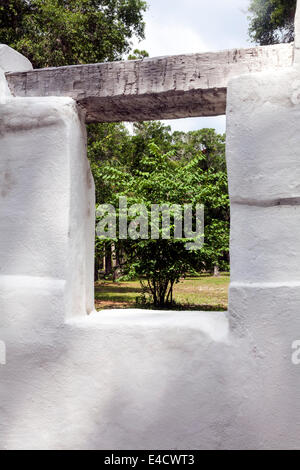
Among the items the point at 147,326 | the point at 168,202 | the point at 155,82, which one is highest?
the point at 155,82

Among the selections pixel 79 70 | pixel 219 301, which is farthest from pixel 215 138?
pixel 79 70

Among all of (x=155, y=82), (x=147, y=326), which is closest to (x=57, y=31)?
(x=155, y=82)

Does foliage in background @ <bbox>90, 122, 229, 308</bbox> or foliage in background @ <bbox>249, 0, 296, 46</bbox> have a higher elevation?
foliage in background @ <bbox>249, 0, 296, 46</bbox>

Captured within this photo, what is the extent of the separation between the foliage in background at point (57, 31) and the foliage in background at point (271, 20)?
4485mm

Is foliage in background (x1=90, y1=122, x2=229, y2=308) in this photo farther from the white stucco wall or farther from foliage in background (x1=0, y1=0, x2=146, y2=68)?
the white stucco wall

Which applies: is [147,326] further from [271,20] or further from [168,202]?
[271,20]

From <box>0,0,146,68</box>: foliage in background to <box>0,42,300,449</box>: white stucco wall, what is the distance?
6.49 meters

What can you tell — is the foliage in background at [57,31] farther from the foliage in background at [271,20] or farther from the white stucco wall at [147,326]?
the white stucco wall at [147,326]

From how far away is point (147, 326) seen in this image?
1.94 meters

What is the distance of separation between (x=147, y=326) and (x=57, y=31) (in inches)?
302

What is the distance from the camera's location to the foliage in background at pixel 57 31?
775cm

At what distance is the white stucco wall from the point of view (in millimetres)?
1827

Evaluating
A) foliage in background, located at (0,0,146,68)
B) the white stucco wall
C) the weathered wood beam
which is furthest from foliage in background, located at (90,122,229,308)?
the white stucco wall

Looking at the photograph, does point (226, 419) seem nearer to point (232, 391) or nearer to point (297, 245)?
point (232, 391)
